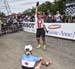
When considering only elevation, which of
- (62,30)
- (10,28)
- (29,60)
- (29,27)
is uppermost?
(29,60)

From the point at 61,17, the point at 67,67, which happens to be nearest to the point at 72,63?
the point at 67,67

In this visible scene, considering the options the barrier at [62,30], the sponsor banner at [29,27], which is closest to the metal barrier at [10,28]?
the sponsor banner at [29,27]

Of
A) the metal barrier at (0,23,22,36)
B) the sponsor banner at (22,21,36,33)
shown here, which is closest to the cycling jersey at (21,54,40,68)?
the sponsor banner at (22,21,36,33)

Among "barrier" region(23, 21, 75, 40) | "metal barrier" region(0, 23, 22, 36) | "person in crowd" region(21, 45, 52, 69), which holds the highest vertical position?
"person in crowd" region(21, 45, 52, 69)

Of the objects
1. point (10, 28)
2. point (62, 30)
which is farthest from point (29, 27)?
point (62, 30)

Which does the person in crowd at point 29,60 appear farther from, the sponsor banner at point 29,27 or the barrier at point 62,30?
the sponsor banner at point 29,27

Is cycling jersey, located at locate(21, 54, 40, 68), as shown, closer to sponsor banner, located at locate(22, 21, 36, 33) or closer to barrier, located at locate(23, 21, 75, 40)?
barrier, located at locate(23, 21, 75, 40)

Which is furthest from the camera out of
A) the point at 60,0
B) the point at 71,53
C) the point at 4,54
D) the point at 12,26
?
the point at 60,0

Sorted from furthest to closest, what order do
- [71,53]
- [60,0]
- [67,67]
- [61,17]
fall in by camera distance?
[60,0]
[61,17]
[71,53]
[67,67]

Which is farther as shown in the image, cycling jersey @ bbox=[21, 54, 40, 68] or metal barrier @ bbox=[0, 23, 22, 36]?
metal barrier @ bbox=[0, 23, 22, 36]

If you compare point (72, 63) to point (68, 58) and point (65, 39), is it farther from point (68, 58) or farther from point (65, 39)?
point (65, 39)

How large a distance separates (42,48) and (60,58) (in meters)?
2.66

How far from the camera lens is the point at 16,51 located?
47.8 feet

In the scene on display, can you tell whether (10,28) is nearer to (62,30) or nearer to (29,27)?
(29,27)
